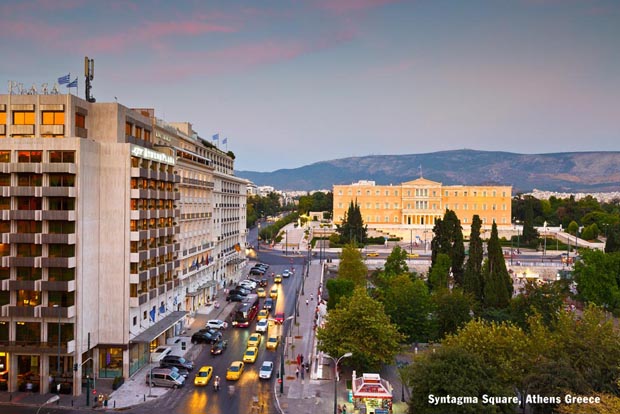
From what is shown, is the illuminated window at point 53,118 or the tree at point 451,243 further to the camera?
the tree at point 451,243

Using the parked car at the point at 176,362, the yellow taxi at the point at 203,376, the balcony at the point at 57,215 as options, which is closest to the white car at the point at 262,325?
the parked car at the point at 176,362

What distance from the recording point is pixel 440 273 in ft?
240

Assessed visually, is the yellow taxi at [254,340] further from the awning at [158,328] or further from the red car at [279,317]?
the red car at [279,317]

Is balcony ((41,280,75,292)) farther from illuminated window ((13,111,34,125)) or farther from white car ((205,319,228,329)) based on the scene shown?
white car ((205,319,228,329))

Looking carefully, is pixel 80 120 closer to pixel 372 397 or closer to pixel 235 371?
pixel 235 371

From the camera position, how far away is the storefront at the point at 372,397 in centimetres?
3547

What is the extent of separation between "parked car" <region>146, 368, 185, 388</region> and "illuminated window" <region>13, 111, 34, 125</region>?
Result: 2317 cm

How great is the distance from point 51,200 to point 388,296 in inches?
1417

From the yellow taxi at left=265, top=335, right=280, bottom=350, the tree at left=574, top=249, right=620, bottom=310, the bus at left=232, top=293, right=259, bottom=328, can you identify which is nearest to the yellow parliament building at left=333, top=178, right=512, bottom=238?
the tree at left=574, top=249, right=620, bottom=310

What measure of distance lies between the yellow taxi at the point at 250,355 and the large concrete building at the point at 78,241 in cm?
870

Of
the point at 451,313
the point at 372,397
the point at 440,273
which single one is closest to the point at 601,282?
the point at 440,273

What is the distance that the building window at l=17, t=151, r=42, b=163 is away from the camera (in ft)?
129

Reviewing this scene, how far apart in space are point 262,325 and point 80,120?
30.8 meters

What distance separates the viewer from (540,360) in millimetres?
34219
